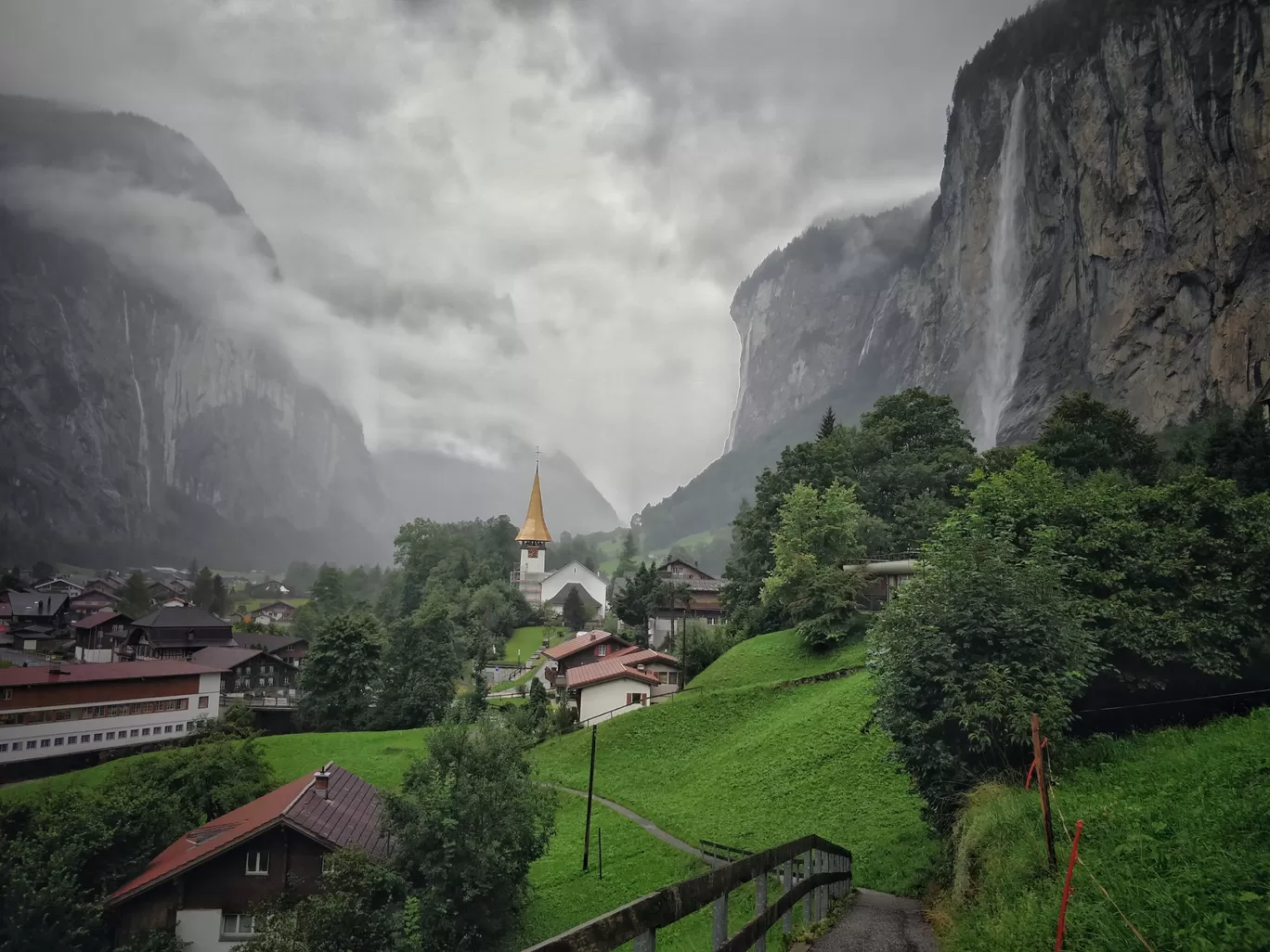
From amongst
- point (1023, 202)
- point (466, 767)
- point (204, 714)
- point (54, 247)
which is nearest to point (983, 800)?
point (466, 767)

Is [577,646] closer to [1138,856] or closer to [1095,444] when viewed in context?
[1095,444]

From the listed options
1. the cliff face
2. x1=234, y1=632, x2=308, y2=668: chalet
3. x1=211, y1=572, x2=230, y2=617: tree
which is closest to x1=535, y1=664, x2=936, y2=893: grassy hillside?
x1=234, y1=632, x2=308, y2=668: chalet

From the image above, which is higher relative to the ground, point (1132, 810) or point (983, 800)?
point (1132, 810)

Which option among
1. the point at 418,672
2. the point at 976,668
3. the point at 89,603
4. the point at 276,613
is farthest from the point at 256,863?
the point at 276,613

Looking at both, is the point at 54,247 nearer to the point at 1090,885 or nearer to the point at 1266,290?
the point at 1090,885

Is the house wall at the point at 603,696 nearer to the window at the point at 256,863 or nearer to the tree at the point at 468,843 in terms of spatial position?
the tree at the point at 468,843

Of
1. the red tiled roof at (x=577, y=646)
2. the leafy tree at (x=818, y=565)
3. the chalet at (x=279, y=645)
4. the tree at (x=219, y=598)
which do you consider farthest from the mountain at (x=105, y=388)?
the leafy tree at (x=818, y=565)
